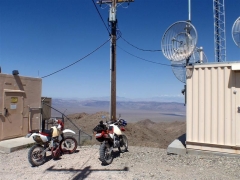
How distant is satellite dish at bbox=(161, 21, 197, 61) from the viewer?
7.66m

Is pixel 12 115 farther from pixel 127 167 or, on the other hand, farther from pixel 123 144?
pixel 127 167

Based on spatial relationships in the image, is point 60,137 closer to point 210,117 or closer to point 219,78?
point 210,117

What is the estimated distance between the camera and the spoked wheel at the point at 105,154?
627 centimetres

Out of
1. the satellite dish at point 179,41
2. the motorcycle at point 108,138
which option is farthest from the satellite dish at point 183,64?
the motorcycle at point 108,138

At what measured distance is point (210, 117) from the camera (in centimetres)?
718

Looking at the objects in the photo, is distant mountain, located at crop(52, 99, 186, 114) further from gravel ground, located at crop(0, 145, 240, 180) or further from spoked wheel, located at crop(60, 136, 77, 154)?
gravel ground, located at crop(0, 145, 240, 180)

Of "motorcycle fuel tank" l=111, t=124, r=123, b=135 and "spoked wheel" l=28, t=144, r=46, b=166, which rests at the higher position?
"motorcycle fuel tank" l=111, t=124, r=123, b=135

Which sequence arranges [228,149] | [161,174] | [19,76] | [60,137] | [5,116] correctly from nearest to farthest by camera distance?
[161,174]
[228,149]
[60,137]
[5,116]
[19,76]

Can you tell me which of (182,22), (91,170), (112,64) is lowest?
(91,170)

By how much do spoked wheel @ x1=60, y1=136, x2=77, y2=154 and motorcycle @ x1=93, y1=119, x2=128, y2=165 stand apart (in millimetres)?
1289

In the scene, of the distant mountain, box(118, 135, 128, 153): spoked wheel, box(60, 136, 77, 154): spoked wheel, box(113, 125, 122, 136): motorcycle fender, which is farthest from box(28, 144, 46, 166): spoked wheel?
the distant mountain

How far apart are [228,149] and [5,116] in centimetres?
779

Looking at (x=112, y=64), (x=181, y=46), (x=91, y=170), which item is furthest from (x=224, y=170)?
(x=112, y=64)

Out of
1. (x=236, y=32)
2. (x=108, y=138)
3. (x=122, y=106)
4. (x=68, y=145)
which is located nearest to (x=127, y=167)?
(x=108, y=138)
